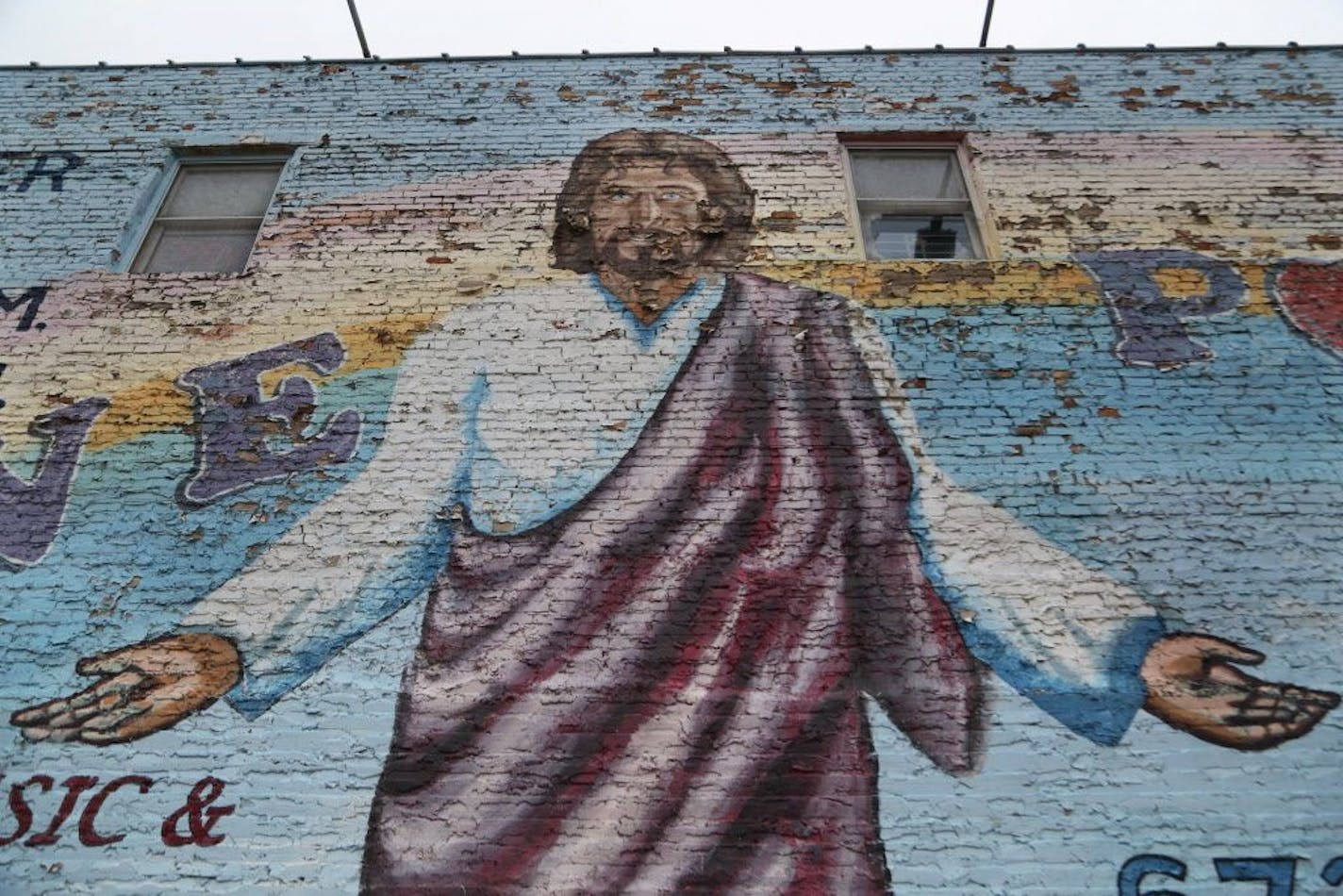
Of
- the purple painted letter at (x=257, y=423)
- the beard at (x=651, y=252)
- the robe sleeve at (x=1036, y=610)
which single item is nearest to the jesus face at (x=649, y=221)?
the beard at (x=651, y=252)

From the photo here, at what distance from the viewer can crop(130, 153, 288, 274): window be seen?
5.81 metres

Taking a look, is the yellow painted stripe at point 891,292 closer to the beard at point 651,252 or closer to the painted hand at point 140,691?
the beard at point 651,252

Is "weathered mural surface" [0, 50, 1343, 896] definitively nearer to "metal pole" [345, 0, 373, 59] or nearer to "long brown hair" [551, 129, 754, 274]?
"long brown hair" [551, 129, 754, 274]

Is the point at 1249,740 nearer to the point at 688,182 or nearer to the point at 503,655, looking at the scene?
the point at 503,655

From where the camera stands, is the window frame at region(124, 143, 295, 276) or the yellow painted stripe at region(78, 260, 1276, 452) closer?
the yellow painted stripe at region(78, 260, 1276, 452)

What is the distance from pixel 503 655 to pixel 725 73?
4.69 meters

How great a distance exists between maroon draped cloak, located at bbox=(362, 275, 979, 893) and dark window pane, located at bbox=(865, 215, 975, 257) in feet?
4.34

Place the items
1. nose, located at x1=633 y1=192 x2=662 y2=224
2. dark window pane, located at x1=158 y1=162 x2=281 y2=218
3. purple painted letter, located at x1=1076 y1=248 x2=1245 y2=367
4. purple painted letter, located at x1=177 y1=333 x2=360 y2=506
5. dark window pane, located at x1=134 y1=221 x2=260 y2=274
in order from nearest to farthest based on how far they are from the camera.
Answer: purple painted letter, located at x1=177 y1=333 x2=360 y2=506 → purple painted letter, located at x1=1076 y1=248 x2=1245 y2=367 → nose, located at x1=633 y1=192 x2=662 y2=224 → dark window pane, located at x1=134 y1=221 x2=260 y2=274 → dark window pane, located at x1=158 y1=162 x2=281 y2=218

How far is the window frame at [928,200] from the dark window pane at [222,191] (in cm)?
404

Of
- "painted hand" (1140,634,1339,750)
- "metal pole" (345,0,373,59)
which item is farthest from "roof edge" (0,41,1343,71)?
"painted hand" (1140,634,1339,750)

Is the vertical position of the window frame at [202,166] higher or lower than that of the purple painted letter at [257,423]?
higher

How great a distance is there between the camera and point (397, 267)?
546 cm

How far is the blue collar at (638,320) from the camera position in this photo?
509cm

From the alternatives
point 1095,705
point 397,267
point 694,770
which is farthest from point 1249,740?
point 397,267
